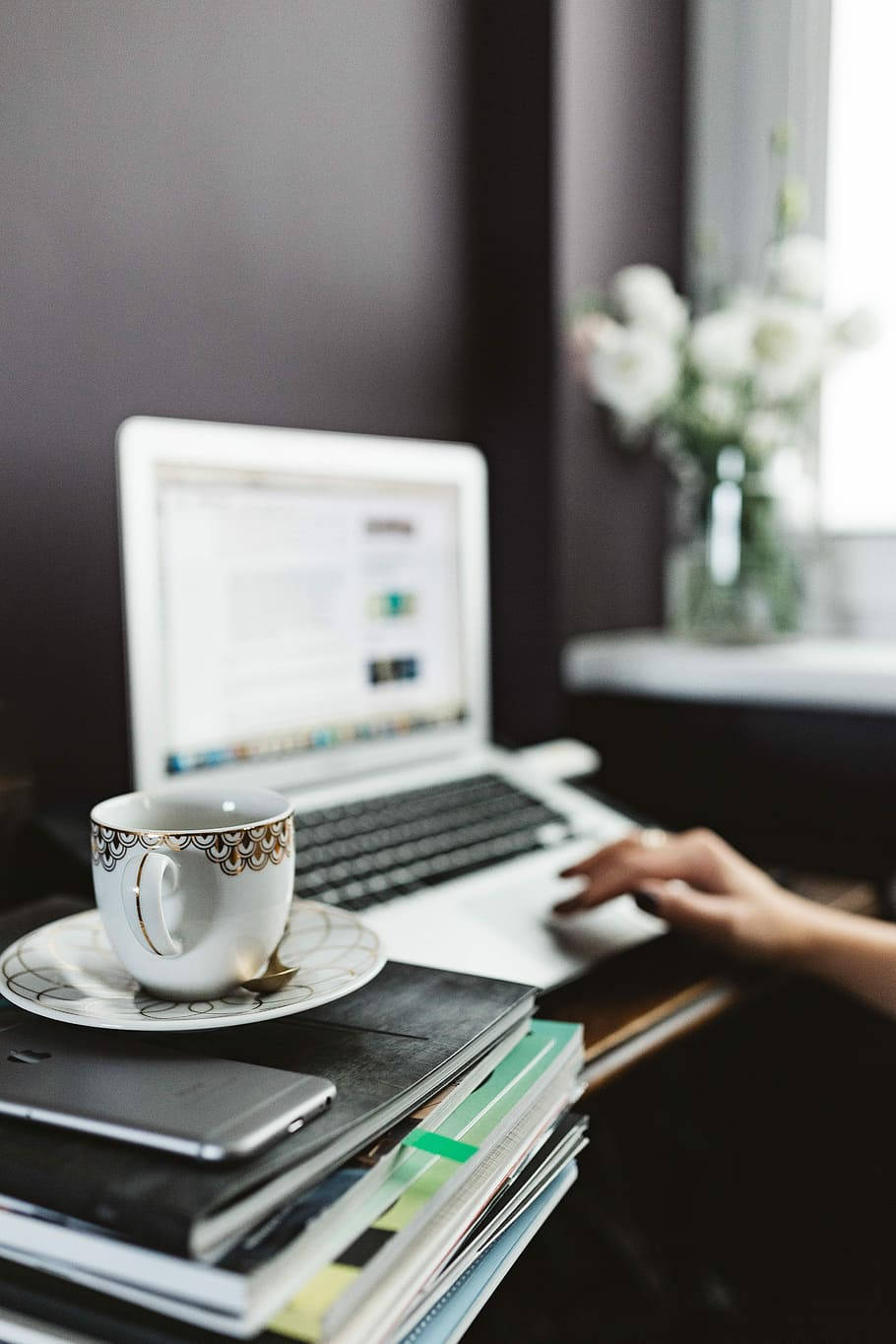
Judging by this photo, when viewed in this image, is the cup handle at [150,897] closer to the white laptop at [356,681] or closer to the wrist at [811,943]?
the white laptop at [356,681]

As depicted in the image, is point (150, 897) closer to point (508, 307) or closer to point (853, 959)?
point (853, 959)

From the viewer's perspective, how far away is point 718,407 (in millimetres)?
1340

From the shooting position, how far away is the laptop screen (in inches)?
32.3

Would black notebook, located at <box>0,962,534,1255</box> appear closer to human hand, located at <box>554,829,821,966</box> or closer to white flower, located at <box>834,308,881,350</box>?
human hand, located at <box>554,829,821,966</box>

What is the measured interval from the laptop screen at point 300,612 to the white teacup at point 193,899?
0.35 meters

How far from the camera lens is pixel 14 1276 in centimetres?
37

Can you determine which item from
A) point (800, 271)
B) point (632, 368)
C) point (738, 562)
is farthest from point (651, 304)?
point (738, 562)

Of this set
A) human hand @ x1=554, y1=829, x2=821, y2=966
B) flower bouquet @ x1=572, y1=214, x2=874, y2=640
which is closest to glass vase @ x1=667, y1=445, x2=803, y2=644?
flower bouquet @ x1=572, y1=214, x2=874, y2=640

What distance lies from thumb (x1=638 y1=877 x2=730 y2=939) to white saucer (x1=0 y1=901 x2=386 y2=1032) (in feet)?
0.80

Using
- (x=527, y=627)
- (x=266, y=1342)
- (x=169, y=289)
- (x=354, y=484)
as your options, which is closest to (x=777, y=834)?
(x=527, y=627)

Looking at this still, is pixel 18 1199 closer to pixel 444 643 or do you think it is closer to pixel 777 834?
pixel 444 643

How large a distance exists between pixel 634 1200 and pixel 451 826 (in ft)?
2.59

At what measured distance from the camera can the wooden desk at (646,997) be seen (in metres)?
0.60

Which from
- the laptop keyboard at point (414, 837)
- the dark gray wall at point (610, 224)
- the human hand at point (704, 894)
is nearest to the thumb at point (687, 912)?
the human hand at point (704, 894)
